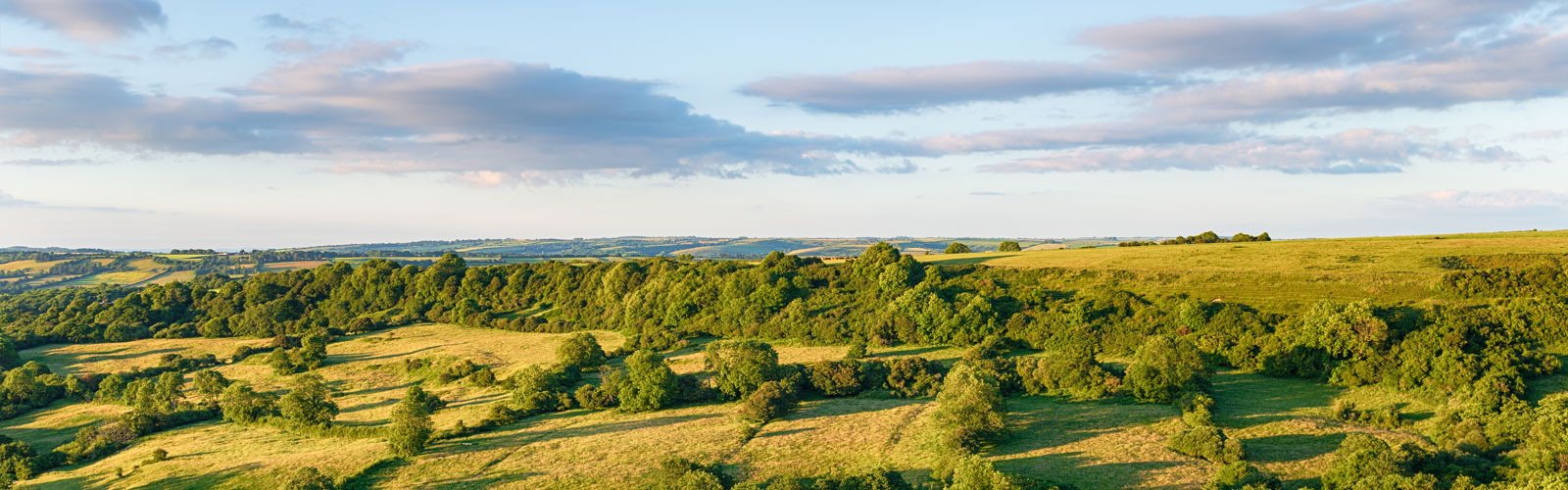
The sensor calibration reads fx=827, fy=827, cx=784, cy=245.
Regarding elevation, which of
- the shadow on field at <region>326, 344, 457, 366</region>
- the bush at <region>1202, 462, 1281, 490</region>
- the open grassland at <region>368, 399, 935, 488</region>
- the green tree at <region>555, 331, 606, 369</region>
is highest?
the green tree at <region>555, 331, 606, 369</region>

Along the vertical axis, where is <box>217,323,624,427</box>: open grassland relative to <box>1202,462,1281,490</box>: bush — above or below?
below

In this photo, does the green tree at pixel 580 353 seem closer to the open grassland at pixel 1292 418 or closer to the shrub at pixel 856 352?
Answer: the shrub at pixel 856 352

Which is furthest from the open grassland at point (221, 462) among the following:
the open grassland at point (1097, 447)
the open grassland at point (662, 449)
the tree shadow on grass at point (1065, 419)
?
the tree shadow on grass at point (1065, 419)

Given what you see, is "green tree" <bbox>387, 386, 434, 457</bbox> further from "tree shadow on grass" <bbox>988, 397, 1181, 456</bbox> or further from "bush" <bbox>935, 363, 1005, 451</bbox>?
"tree shadow on grass" <bbox>988, 397, 1181, 456</bbox>

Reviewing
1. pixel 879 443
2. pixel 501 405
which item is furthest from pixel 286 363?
pixel 879 443

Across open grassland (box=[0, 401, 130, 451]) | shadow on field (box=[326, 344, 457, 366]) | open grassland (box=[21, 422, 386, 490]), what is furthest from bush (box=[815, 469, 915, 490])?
shadow on field (box=[326, 344, 457, 366])

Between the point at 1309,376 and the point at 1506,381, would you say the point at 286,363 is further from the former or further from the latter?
the point at 1506,381

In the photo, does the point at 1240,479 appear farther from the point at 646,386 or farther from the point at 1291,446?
the point at 646,386
